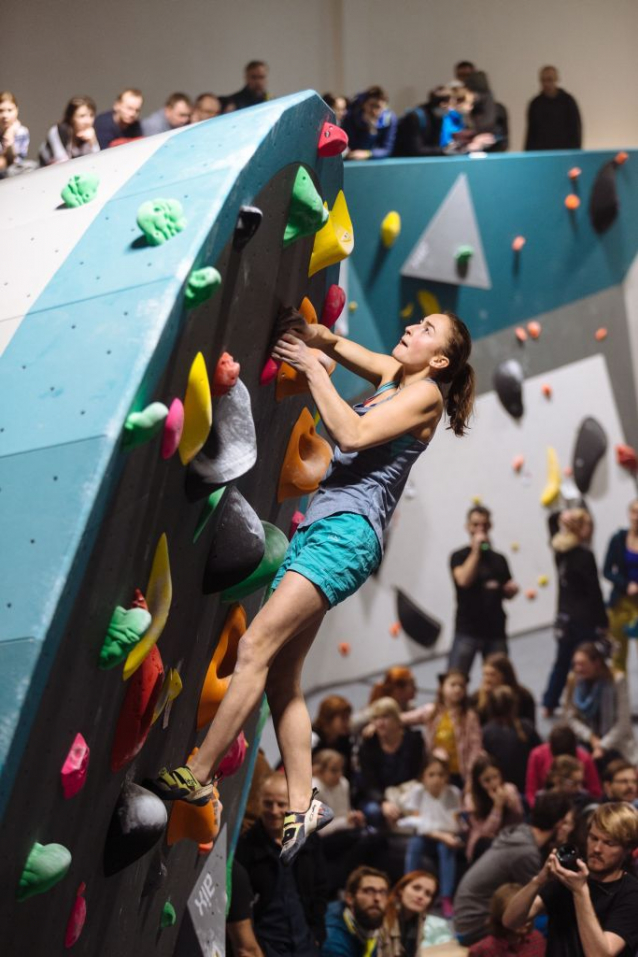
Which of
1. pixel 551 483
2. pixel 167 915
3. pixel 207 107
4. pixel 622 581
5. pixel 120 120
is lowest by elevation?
pixel 551 483

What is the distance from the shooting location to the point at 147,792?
322cm

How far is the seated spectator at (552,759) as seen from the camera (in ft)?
20.9

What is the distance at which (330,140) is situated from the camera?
3.44 meters

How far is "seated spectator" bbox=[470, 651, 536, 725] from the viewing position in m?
6.99

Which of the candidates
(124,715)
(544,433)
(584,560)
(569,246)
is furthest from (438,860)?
(569,246)

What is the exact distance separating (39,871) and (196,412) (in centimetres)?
100

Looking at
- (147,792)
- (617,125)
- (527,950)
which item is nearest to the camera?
(147,792)

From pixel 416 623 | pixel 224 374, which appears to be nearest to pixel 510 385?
pixel 416 623

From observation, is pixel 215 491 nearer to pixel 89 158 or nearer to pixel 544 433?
pixel 89 158

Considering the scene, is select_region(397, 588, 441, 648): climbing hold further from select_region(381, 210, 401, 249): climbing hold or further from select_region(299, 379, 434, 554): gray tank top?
select_region(299, 379, 434, 554): gray tank top

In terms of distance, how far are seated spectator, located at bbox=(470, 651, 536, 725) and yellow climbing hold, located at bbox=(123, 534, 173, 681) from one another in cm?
426

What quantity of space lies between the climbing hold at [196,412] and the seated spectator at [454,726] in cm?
416

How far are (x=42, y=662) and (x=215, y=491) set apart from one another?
2.76 feet

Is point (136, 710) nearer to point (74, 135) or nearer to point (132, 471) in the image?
point (132, 471)
